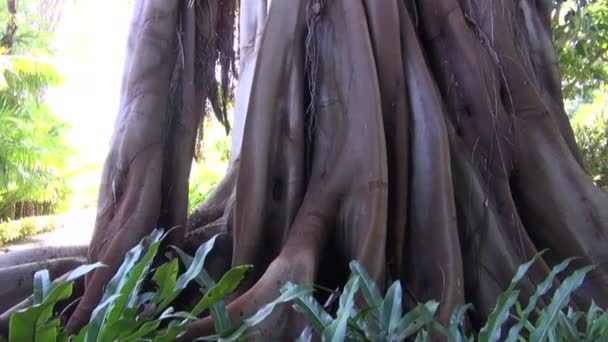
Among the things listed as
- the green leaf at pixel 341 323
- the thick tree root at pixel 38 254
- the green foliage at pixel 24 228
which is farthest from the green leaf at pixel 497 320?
the green foliage at pixel 24 228

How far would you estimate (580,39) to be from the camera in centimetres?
519

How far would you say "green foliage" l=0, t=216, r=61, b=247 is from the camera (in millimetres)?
10430

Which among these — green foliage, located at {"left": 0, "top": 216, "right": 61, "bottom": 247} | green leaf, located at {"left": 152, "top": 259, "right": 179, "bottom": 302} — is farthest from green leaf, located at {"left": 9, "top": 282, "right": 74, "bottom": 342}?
green foliage, located at {"left": 0, "top": 216, "right": 61, "bottom": 247}

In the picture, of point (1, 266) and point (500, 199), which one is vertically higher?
point (500, 199)

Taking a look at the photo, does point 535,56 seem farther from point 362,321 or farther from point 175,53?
point 362,321

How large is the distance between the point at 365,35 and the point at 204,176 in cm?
731

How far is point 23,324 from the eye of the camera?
1362 millimetres

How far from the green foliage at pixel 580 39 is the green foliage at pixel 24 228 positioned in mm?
9126

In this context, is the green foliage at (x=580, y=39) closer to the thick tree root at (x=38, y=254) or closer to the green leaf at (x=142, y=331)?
the thick tree root at (x=38, y=254)

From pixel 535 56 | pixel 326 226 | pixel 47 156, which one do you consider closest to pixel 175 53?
pixel 326 226

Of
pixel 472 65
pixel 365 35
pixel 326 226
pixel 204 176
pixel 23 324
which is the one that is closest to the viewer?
pixel 23 324

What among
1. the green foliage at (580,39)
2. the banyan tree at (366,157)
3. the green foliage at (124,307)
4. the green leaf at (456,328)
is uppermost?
the green foliage at (580,39)

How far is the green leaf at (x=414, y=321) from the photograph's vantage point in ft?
5.59

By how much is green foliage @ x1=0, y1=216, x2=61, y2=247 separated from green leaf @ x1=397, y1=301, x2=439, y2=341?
996 centimetres
